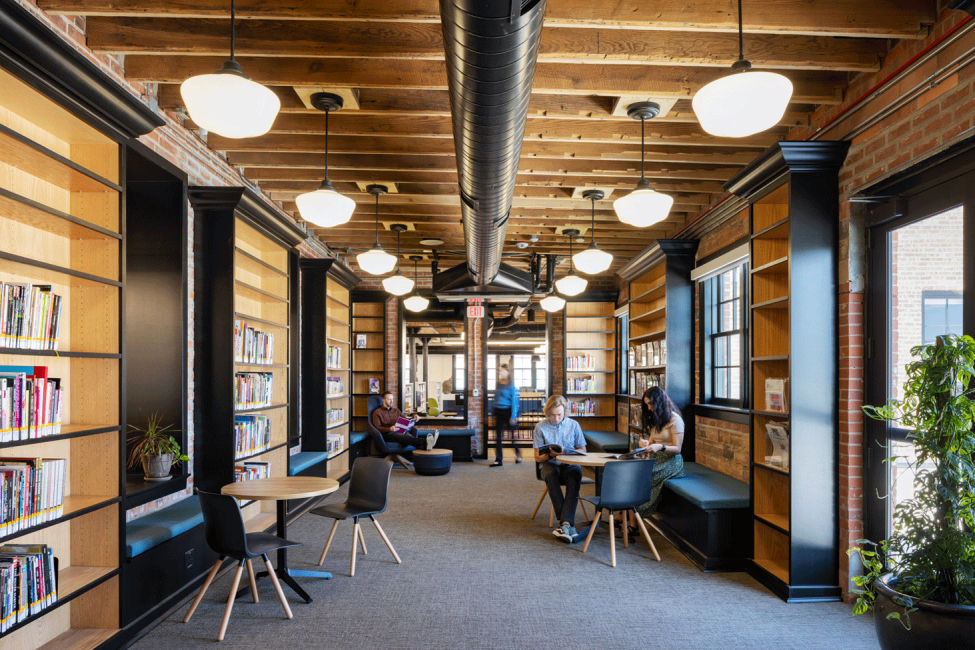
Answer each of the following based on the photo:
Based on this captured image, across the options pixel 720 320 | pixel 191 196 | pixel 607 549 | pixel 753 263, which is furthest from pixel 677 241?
pixel 191 196

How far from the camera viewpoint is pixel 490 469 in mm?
10352

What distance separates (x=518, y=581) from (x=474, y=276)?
446 centimetres

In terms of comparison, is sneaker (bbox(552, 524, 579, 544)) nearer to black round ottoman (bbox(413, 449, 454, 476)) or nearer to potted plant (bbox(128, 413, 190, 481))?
potted plant (bbox(128, 413, 190, 481))

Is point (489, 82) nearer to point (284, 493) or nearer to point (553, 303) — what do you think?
point (284, 493)

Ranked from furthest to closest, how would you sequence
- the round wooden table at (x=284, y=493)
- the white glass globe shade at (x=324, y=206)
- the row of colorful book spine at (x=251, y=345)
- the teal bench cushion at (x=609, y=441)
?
the teal bench cushion at (x=609, y=441) → the row of colorful book spine at (x=251, y=345) → the white glass globe shade at (x=324, y=206) → the round wooden table at (x=284, y=493)

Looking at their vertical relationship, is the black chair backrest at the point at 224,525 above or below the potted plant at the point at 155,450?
below

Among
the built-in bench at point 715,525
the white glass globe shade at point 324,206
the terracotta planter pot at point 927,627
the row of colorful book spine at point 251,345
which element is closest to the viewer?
the terracotta planter pot at point 927,627

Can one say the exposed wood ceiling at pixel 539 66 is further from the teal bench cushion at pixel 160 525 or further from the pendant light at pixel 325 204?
the teal bench cushion at pixel 160 525

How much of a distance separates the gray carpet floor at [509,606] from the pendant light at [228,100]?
2.86m

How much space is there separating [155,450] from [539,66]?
12.2 feet

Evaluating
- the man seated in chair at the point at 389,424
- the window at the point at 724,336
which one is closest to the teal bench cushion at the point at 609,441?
the window at the point at 724,336

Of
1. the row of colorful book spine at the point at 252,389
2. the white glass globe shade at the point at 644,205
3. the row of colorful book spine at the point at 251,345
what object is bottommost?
the row of colorful book spine at the point at 252,389

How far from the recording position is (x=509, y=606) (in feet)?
13.8

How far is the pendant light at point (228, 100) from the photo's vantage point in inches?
110
